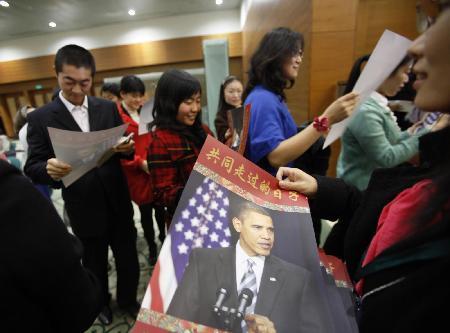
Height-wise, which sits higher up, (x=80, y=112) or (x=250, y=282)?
(x=80, y=112)

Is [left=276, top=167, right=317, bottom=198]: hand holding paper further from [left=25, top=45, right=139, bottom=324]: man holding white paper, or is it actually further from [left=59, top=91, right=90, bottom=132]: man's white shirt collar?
[left=59, top=91, right=90, bottom=132]: man's white shirt collar

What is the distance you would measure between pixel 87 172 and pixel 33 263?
34.0 inches

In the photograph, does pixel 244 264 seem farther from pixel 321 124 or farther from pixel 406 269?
pixel 321 124

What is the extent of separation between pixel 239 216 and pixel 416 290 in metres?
0.28

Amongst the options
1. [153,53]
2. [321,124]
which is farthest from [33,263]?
[153,53]

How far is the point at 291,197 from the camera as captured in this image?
22.0 inches

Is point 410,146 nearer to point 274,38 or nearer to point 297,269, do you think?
point 274,38

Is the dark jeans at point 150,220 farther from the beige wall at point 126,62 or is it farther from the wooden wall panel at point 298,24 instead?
the beige wall at point 126,62

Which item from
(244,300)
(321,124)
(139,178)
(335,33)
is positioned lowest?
(139,178)

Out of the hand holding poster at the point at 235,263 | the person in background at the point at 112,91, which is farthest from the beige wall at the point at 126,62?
the hand holding poster at the point at 235,263

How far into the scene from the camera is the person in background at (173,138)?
3.51 feet

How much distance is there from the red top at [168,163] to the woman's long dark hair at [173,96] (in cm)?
5

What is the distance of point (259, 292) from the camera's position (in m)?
0.41

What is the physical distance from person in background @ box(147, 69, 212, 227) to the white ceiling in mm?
5164
